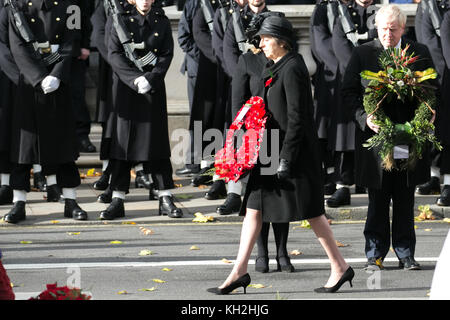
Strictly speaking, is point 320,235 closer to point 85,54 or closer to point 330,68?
point 330,68

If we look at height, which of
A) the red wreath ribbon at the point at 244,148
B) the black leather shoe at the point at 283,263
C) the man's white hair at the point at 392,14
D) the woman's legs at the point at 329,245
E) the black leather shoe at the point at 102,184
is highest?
the man's white hair at the point at 392,14

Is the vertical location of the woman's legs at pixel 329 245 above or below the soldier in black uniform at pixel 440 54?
below

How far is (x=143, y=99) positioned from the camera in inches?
430

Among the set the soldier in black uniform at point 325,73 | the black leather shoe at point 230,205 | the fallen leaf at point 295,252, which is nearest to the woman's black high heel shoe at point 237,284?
the fallen leaf at point 295,252

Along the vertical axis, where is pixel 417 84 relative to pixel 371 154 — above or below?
above

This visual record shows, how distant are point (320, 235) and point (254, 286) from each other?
0.66 m

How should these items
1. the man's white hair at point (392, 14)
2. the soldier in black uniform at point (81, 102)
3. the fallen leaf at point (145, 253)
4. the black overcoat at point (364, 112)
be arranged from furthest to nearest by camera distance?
the soldier in black uniform at point (81, 102), the fallen leaf at point (145, 253), the black overcoat at point (364, 112), the man's white hair at point (392, 14)

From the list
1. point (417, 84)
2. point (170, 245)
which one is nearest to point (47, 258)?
point (170, 245)

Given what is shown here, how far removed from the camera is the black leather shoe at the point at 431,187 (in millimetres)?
12039

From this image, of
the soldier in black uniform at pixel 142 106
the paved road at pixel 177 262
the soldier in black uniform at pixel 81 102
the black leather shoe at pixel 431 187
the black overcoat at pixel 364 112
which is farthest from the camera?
the soldier in black uniform at pixel 81 102

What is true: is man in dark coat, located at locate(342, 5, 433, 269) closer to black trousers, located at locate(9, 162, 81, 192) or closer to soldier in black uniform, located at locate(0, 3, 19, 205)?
black trousers, located at locate(9, 162, 81, 192)

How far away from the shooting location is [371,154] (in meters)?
8.58

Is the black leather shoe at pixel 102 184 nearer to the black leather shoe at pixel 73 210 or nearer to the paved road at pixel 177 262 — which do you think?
the black leather shoe at pixel 73 210

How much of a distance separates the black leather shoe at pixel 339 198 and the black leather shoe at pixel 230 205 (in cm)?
97
